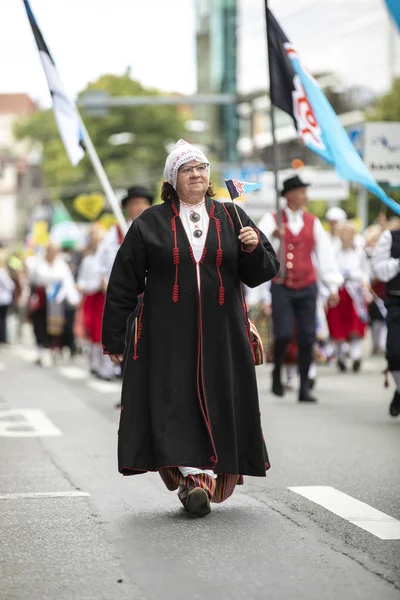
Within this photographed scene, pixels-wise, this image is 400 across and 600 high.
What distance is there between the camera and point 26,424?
37.6 feet

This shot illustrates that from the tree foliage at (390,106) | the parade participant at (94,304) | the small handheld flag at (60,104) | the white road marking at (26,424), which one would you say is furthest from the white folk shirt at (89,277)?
the tree foliage at (390,106)

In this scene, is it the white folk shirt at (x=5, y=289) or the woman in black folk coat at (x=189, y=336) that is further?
the white folk shirt at (x=5, y=289)

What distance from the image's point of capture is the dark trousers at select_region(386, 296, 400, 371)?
1062cm

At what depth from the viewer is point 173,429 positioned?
6.62 metres

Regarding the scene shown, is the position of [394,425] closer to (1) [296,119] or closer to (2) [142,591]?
(1) [296,119]

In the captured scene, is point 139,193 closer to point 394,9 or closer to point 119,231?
point 119,231

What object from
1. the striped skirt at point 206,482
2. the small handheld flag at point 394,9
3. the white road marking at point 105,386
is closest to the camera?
the striped skirt at point 206,482

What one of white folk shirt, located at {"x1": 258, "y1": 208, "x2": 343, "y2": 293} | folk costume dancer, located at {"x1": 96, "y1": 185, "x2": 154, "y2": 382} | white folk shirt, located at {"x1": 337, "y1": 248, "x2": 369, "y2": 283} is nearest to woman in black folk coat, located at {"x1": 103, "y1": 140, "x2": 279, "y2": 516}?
folk costume dancer, located at {"x1": 96, "y1": 185, "x2": 154, "y2": 382}

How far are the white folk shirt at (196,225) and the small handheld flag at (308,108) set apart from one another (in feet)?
10.0

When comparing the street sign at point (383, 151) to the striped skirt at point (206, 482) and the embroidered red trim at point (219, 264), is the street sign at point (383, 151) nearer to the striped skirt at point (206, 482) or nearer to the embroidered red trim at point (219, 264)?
the embroidered red trim at point (219, 264)

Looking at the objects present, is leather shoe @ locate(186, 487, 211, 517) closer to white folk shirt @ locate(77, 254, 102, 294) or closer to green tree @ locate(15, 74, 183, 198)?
white folk shirt @ locate(77, 254, 102, 294)

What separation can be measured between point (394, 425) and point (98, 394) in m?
4.52

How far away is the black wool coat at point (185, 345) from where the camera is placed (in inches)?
261

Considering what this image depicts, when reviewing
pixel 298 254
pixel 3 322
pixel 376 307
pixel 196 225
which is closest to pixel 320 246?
pixel 298 254
